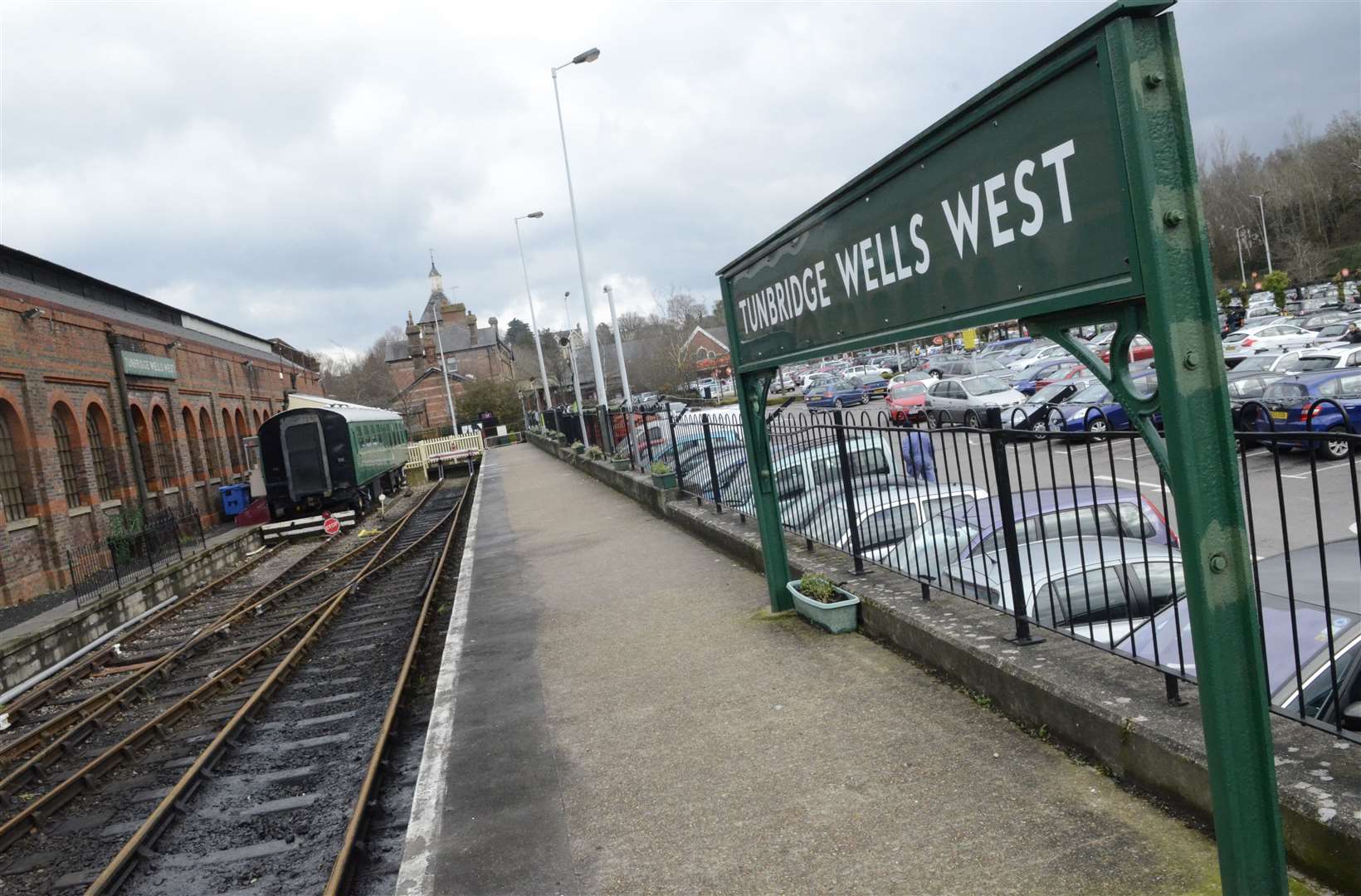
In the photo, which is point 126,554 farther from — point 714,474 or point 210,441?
point 714,474

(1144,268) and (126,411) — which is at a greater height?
(126,411)

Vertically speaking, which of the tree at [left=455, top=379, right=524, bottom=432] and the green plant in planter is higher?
the tree at [left=455, top=379, right=524, bottom=432]

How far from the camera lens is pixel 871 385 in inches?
1689

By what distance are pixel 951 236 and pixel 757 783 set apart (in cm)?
260

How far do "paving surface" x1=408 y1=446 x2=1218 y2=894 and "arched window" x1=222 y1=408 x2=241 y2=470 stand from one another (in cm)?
3067

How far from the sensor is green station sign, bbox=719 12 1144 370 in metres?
2.57

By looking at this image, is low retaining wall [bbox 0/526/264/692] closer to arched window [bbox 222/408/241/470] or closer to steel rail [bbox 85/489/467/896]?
steel rail [bbox 85/489/467/896]

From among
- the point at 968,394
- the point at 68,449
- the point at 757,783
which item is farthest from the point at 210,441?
the point at 757,783

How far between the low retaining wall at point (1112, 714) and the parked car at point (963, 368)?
115ft

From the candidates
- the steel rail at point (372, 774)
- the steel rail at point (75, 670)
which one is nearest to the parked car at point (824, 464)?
the steel rail at point (372, 774)

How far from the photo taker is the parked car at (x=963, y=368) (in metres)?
42.7

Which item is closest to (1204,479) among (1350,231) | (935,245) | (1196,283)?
(1196,283)

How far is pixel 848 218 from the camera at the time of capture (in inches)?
175

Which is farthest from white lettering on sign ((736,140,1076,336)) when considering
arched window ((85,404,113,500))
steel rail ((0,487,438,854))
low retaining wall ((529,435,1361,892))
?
arched window ((85,404,113,500))
